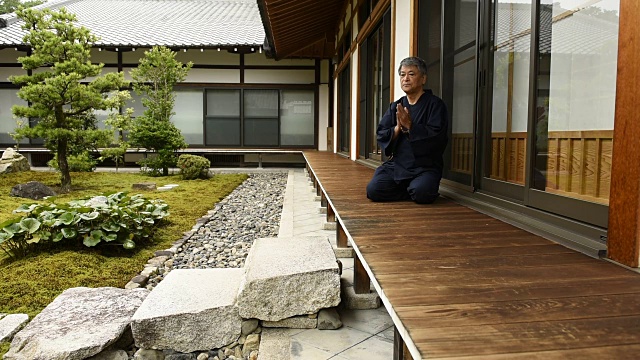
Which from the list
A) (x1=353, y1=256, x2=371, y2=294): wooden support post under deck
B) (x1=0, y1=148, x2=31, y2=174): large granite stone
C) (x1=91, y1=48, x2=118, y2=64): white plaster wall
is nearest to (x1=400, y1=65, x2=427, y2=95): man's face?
(x1=353, y1=256, x2=371, y2=294): wooden support post under deck

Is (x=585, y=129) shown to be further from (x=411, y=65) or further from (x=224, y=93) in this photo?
(x=224, y=93)

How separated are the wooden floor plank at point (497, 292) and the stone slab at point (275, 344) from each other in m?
0.58

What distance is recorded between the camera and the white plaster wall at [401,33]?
13.7ft

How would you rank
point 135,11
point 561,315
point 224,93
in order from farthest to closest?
point 135,11
point 224,93
point 561,315

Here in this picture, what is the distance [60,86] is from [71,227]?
4.21 m

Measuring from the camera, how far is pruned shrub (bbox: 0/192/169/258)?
12.5ft

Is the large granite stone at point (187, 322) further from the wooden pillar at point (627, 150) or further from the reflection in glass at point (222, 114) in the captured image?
the reflection in glass at point (222, 114)

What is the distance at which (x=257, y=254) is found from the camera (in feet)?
8.61

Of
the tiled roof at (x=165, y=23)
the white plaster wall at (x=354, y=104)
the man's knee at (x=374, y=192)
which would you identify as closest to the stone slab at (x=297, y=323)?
the man's knee at (x=374, y=192)

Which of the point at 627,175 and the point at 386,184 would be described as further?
the point at 386,184

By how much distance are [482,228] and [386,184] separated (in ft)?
3.02

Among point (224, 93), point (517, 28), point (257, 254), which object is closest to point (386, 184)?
point (257, 254)

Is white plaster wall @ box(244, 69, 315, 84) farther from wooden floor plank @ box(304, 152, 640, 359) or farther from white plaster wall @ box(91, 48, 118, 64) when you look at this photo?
wooden floor plank @ box(304, 152, 640, 359)

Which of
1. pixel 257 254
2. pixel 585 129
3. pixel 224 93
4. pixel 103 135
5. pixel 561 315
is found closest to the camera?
pixel 561 315
